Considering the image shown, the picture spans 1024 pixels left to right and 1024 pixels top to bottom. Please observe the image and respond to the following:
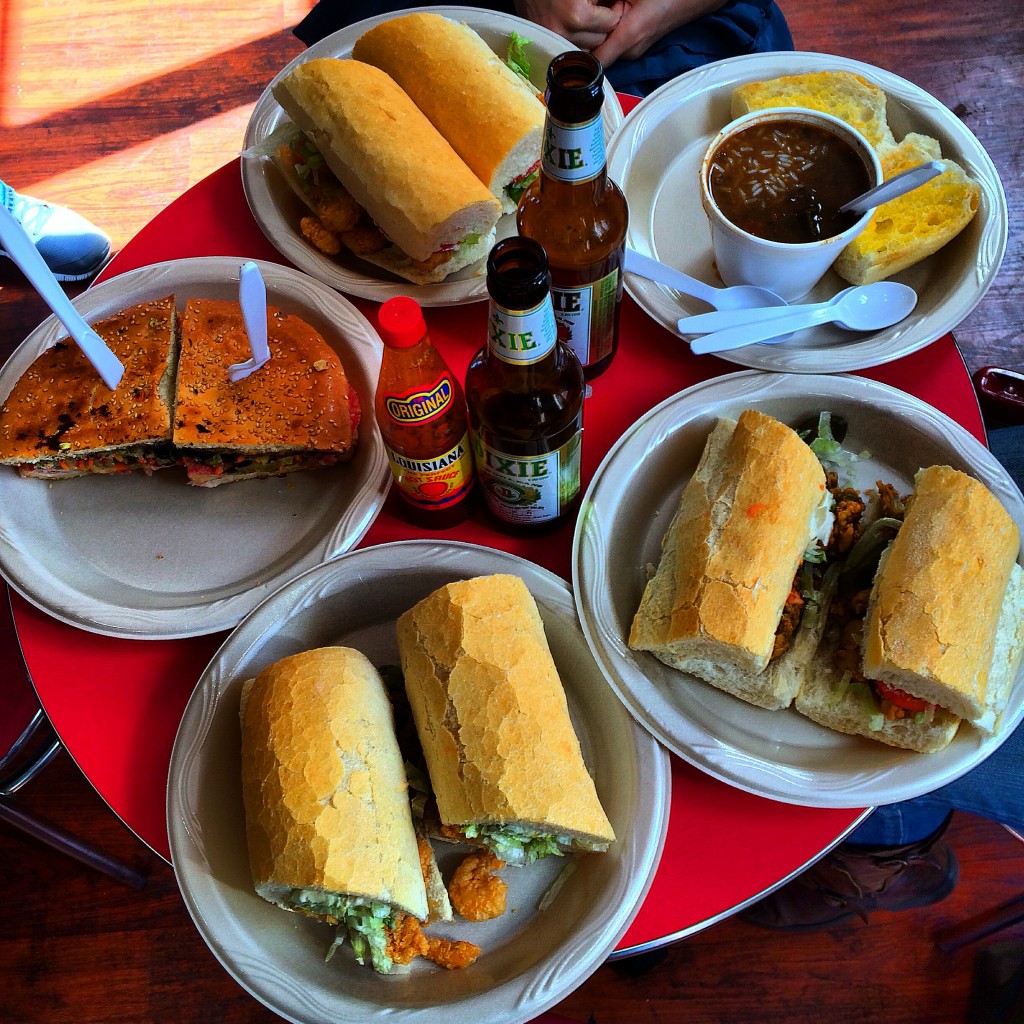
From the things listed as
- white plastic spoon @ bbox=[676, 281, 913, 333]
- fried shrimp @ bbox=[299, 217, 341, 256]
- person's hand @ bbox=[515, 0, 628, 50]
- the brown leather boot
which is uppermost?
person's hand @ bbox=[515, 0, 628, 50]

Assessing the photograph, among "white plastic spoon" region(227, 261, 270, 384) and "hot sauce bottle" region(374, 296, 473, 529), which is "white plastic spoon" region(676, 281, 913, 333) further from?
"white plastic spoon" region(227, 261, 270, 384)

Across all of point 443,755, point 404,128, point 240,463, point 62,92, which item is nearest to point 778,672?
point 443,755

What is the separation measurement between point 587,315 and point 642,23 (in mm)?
1059

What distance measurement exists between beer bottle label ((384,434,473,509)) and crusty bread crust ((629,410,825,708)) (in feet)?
1.19

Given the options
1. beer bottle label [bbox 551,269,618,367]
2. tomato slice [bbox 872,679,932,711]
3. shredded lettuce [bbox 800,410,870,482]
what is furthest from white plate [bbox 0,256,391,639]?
tomato slice [bbox 872,679,932,711]

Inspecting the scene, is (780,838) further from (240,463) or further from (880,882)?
(240,463)

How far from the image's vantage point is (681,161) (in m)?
1.83

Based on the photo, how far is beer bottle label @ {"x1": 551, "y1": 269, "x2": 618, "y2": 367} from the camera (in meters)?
1.37

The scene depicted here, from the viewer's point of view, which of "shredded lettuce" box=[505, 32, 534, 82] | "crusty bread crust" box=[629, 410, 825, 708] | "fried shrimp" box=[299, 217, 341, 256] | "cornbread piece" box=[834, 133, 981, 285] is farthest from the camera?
"shredded lettuce" box=[505, 32, 534, 82]

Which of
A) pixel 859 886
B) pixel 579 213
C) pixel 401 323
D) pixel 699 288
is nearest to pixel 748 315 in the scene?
pixel 699 288

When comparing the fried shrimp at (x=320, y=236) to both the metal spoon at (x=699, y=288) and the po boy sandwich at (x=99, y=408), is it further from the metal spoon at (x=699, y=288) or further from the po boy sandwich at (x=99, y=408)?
the metal spoon at (x=699, y=288)

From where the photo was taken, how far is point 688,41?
2129mm

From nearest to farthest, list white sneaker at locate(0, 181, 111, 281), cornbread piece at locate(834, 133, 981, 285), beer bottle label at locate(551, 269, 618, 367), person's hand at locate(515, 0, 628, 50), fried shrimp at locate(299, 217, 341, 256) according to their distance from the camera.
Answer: beer bottle label at locate(551, 269, 618, 367) → cornbread piece at locate(834, 133, 981, 285) → fried shrimp at locate(299, 217, 341, 256) → person's hand at locate(515, 0, 628, 50) → white sneaker at locate(0, 181, 111, 281)

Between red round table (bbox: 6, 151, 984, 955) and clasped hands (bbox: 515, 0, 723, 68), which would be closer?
red round table (bbox: 6, 151, 984, 955)
